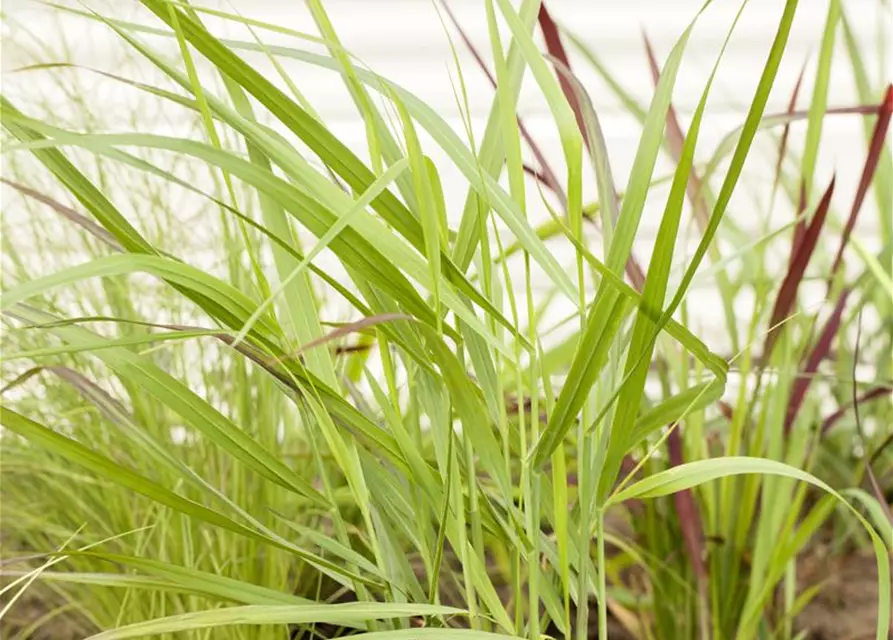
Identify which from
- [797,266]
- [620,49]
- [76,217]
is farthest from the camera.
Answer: [620,49]

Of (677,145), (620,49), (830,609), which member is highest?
(620,49)

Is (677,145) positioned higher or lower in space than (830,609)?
higher

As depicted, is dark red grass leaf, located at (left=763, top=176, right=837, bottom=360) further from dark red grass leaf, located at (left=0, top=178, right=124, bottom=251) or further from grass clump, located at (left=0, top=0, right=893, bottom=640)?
dark red grass leaf, located at (left=0, top=178, right=124, bottom=251)

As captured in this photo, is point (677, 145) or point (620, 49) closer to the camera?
point (677, 145)

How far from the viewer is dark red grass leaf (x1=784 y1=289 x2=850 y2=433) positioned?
2.20ft

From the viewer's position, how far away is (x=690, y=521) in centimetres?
64

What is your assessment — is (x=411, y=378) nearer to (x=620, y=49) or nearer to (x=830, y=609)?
(x=830, y=609)

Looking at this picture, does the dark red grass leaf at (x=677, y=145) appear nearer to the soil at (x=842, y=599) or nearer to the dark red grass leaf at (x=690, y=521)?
the dark red grass leaf at (x=690, y=521)

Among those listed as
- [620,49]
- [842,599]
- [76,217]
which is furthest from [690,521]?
[620,49]

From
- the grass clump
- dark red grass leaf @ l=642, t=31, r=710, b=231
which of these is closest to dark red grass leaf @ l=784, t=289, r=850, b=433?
the grass clump

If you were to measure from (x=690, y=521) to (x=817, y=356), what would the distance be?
138mm

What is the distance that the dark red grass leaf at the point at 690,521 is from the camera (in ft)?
2.10

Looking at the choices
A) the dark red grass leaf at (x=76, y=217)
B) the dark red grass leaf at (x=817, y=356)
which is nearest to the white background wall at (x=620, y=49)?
the dark red grass leaf at (x=817, y=356)

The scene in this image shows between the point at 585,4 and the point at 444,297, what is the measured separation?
42.5 inches
